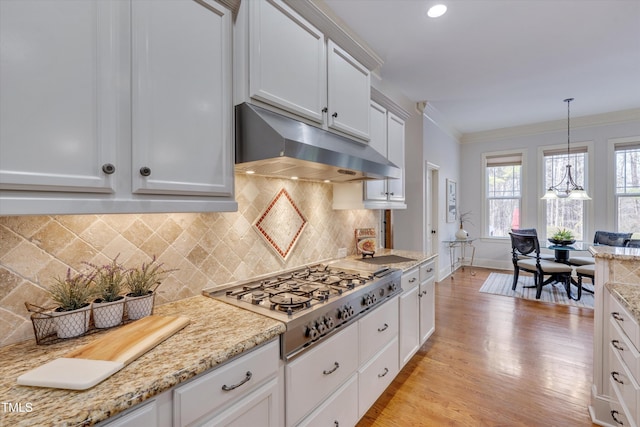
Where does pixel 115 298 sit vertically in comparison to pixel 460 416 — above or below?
above

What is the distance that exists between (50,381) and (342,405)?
137 centimetres

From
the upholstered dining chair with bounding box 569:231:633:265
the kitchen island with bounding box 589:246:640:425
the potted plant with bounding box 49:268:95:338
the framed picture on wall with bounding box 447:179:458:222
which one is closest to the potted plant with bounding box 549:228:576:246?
the upholstered dining chair with bounding box 569:231:633:265

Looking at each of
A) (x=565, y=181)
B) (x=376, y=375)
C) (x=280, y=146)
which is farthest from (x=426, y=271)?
(x=565, y=181)

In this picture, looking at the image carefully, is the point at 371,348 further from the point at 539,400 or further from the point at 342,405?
the point at 539,400

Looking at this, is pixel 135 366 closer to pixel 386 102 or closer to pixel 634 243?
pixel 386 102

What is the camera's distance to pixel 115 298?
3.93 feet

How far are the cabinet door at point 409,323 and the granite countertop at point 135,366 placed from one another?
141cm

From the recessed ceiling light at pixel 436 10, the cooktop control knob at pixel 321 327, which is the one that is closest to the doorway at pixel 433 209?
the recessed ceiling light at pixel 436 10

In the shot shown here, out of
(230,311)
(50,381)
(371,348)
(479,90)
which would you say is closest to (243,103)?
(230,311)

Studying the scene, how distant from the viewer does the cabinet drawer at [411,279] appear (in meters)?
2.33

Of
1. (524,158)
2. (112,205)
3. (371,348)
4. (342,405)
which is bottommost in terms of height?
(342,405)

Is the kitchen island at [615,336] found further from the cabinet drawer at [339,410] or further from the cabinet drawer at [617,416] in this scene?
the cabinet drawer at [339,410]

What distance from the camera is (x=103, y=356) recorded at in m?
0.92

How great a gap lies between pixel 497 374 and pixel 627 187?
528 cm
